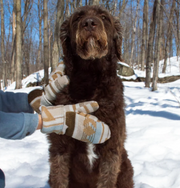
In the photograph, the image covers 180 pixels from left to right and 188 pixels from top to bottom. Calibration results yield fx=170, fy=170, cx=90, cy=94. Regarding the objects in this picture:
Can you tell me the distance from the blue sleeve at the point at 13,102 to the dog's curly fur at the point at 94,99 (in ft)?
1.21

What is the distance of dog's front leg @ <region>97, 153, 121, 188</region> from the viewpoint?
1.60 metres

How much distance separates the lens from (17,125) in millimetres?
1034

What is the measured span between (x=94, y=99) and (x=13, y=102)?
858 mm

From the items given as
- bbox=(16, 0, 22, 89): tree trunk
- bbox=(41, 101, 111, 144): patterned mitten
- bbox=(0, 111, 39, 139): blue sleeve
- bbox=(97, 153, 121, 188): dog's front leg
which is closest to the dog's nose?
bbox=(41, 101, 111, 144): patterned mitten

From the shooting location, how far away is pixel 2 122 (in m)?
1.04

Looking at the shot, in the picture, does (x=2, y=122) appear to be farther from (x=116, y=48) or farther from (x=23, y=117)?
(x=116, y=48)

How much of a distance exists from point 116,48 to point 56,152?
1302 mm

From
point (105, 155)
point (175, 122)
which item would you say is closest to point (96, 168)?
point (105, 155)

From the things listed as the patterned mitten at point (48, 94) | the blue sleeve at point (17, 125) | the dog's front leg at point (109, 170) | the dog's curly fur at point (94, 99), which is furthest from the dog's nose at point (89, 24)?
the dog's front leg at point (109, 170)

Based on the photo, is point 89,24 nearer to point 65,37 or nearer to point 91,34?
point 91,34

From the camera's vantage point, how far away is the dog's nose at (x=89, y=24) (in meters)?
1.64

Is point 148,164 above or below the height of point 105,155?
below

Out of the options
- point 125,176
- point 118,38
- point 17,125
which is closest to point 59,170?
point 125,176

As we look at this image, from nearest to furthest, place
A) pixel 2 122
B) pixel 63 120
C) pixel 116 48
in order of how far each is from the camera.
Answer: pixel 2 122 < pixel 63 120 < pixel 116 48
